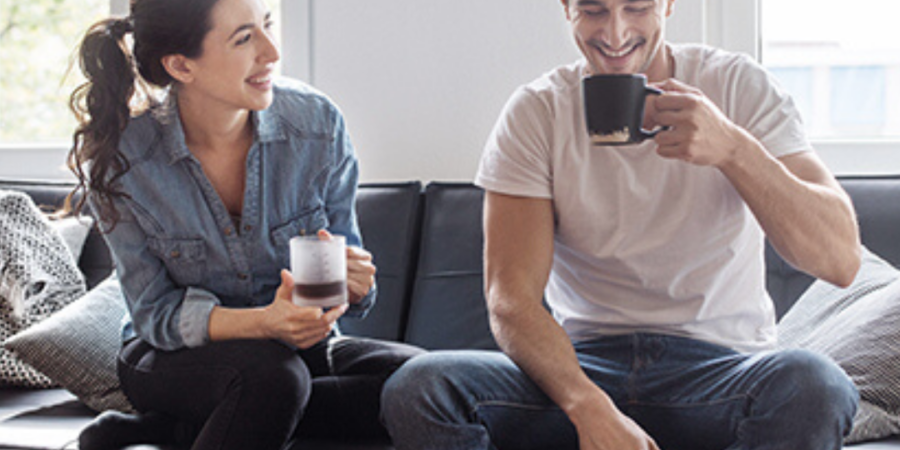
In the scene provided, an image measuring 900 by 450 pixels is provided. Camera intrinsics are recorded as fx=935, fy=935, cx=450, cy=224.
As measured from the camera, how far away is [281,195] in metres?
1.90

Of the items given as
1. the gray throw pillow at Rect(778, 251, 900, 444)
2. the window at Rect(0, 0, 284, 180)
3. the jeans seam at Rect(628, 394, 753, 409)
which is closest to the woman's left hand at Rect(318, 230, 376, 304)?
the jeans seam at Rect(628, 394, 753, 409)

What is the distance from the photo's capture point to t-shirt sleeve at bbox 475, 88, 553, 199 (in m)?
1.66

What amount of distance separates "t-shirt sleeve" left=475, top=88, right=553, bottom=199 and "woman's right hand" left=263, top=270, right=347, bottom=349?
0.37 m

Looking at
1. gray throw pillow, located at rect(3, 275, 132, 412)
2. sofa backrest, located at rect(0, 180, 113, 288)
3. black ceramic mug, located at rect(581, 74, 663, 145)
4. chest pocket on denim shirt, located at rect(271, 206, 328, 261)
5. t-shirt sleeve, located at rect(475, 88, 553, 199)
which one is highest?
black ceramic mug, located at rect(581, 74, 663, 145)

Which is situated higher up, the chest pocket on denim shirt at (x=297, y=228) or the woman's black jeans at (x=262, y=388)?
the chest pocket on denim shirt at (x=297, y=228)

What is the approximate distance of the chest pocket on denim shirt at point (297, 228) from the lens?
189 centimetres

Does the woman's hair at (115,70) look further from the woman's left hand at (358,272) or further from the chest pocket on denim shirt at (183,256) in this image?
the woman's left hand at (358,272)

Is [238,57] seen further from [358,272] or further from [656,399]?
[656,399]

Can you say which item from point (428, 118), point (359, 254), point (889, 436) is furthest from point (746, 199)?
point (428, 118)

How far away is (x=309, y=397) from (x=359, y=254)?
0.95ft

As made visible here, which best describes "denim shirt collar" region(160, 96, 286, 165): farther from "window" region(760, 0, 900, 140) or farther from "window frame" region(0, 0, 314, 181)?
"window" region(760, 0, 900, 140)

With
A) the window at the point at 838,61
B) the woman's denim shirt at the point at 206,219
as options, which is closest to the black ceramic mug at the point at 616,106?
the woman's denim shirt at the point at 206,219

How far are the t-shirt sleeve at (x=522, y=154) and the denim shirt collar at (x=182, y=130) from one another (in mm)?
468

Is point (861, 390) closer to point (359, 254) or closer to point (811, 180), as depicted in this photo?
point (811, 180)
